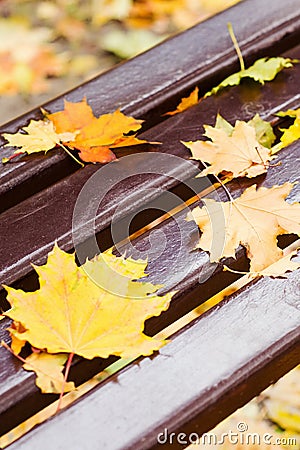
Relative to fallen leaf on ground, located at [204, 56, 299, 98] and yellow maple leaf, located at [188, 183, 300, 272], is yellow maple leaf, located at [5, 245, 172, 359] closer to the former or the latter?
yellow maple leaf, located at [188, 183, 300, 272]

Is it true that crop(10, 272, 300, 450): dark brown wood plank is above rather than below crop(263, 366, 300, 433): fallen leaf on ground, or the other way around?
above

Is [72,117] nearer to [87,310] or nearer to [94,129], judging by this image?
[94,129]

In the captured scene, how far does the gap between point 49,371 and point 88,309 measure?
12cm

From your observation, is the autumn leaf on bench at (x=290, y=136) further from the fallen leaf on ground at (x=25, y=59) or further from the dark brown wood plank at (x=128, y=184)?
the fallen leaf on ground at (x=25, y=59)

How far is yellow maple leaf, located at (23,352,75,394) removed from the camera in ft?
3.70

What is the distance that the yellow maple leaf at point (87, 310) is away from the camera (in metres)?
1.15

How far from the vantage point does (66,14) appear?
320cm

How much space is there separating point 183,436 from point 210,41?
102 cm

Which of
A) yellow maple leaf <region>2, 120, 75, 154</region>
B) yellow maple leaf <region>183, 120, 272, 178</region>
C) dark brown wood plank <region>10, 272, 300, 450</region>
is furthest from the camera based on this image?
yellow maple leaf <region>2, 120, 75, 154</region>

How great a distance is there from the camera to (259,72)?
1655mm

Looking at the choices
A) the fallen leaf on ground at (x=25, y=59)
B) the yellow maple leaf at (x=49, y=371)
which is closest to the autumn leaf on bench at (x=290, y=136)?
the yellow maple leaf at (x=49, y=371)

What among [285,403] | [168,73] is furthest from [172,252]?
[285,403]

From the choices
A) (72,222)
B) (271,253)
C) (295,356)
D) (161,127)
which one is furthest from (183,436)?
(161,127)

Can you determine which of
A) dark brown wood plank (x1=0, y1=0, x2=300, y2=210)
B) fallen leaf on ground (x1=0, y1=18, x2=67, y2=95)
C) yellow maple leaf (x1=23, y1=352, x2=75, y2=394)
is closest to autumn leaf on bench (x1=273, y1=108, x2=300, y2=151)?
dark brown wood plank (x1=0, y1=0, x2=300, y2=210)
